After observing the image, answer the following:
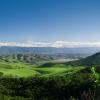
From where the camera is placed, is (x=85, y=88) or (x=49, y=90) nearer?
(x=85, y=88)

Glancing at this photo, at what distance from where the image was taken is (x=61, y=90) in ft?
513

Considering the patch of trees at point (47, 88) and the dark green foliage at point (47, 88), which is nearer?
the patch of trees at point (47, 88)

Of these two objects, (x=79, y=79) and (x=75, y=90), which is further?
(x=79, y=79)

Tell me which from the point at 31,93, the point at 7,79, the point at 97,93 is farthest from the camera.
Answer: the point at 7,79

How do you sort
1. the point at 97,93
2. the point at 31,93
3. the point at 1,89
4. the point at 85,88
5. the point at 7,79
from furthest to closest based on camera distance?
the point at 7,79 < the point at 1,89 < the point at 31,93 < the point at 85,88 < the point at 97,93

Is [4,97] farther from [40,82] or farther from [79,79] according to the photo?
[79,79]

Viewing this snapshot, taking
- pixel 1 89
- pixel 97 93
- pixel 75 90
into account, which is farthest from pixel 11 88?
pixel 97 93

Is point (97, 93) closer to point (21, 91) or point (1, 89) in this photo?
point (21, 91)

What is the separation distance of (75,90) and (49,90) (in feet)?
61.6

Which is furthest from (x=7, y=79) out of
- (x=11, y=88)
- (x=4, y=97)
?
(x=4, y=97)

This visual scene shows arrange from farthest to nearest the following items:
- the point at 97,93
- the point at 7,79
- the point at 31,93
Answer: the point at 7,79
the point at 31,93
the point at 97,93

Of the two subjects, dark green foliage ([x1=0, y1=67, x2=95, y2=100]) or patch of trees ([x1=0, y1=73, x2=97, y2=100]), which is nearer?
patch of trees ([x1=0, y1=73, x2=97, y2=100])

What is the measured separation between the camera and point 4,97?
152 meters

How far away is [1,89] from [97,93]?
236ft
